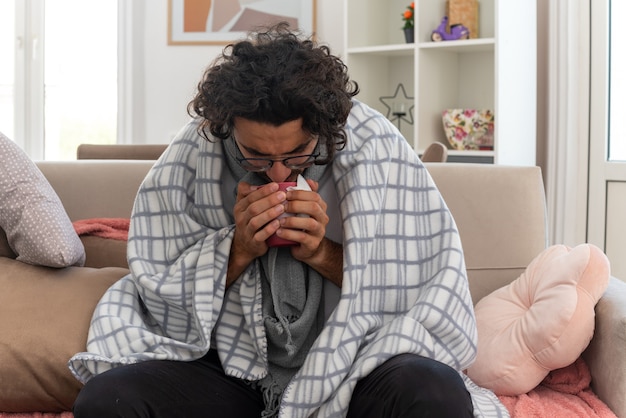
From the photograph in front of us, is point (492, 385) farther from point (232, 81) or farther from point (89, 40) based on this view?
point (89, 40)

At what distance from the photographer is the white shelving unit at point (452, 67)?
141 inches

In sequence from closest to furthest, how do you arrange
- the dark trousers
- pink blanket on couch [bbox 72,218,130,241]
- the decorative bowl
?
the dark trousers < pink blanket on couch [bbox 72,218,130,241] < the decorative bowl

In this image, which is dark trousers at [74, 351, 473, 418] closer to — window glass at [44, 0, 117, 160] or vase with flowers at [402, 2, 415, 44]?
vase with flowers at [402, 2, 415, 44]

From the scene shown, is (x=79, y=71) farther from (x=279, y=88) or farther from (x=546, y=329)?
(x=546, y=329)

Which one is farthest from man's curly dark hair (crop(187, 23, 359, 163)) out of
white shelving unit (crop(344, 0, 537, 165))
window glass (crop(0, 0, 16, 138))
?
window glass (crop(0, 0, 16, 138))

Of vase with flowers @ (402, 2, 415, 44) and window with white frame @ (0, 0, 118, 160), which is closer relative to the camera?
vase with flowers @ (402, 2, 415, 44)

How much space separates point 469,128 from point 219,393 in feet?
8.35

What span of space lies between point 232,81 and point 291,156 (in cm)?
16

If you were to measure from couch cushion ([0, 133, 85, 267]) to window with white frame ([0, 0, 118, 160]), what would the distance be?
10.4 ft

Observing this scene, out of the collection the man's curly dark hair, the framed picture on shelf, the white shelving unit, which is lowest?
the man's curly dark hair

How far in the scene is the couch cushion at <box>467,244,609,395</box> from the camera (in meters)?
1.62

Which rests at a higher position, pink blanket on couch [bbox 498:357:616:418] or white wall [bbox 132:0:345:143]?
white wall [bbox 132:0:345:143]

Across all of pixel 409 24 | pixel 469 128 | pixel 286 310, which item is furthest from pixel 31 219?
pixel 409 24

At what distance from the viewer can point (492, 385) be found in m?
1.68
